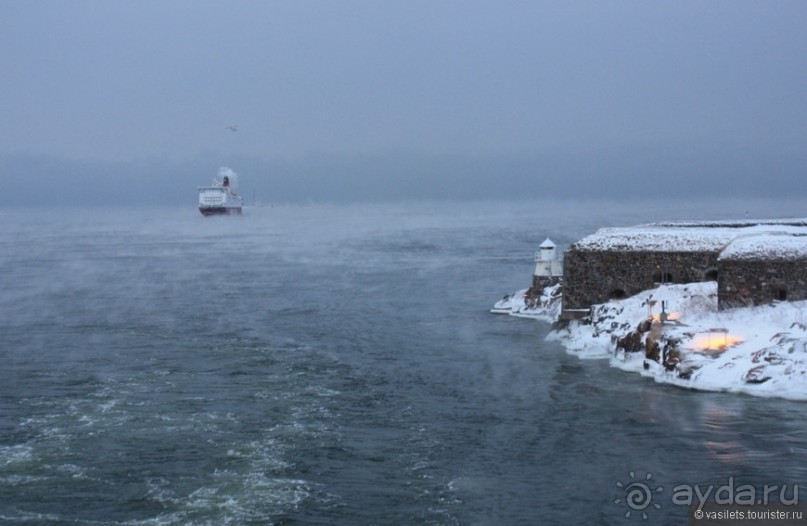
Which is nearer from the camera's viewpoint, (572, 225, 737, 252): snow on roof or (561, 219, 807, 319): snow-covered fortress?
(561, 219, 807, 319): snow-covered fortress

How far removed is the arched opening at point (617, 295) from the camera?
4156 cm

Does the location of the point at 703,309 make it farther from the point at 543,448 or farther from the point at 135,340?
the point at 135,340

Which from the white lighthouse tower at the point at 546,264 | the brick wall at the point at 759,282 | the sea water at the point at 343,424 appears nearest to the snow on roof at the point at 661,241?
the sea water at the point at 343,424

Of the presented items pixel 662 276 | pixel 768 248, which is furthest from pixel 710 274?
pixel 768 248

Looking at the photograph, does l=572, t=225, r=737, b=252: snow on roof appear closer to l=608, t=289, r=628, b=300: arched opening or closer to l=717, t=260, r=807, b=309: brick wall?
l=608, t=289, r=628, b=300: arched opening

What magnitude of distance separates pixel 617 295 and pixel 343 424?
18.6 metres

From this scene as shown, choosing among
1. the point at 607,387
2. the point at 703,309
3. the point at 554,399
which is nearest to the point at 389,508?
the point at 554,399

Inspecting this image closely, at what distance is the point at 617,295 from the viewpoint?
41781 millimetres

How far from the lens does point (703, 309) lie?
35688 millimetres

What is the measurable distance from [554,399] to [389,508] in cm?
1070

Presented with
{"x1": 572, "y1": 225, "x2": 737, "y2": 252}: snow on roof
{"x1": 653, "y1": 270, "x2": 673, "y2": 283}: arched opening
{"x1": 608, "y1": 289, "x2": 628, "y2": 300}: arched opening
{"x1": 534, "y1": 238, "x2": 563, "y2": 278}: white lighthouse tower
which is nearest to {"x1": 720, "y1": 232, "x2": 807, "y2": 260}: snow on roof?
{"x1": 572, "y1": 225, "x2": 737, "y2": 252}: snow on roof

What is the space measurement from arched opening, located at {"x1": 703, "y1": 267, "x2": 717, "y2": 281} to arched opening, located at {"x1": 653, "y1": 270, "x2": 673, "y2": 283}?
1418 mm

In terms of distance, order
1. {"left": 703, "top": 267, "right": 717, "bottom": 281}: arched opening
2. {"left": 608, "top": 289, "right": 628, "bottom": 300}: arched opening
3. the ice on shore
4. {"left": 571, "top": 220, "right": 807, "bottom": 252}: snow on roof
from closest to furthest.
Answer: the ice on shore → {"left": 703, "top": 267, "right": 717, "bottom": 281}: arched opening → {"left": 571, "top": 220, "right": 807, "bottom": 252}: snow on roof → {"left": 608, "top": 289, "right": 628, "bottom": 300}: arched opening

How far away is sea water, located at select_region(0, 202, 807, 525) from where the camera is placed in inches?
826
